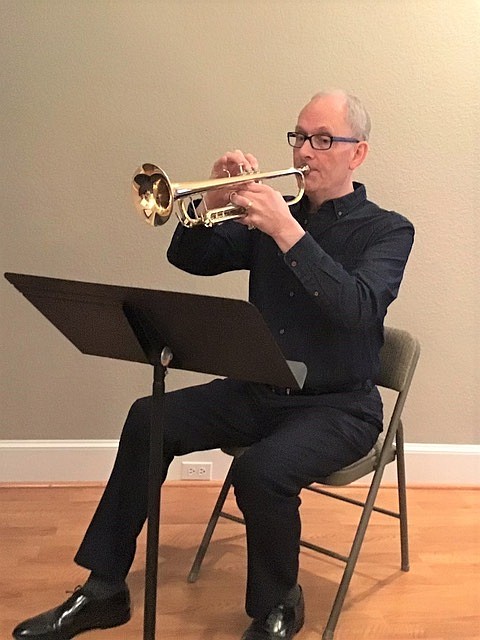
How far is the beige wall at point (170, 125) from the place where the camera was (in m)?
2.67

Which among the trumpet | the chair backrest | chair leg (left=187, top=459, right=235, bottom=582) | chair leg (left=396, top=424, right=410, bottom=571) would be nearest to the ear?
the trumpet

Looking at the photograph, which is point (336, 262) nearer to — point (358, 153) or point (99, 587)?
point (358, 153)

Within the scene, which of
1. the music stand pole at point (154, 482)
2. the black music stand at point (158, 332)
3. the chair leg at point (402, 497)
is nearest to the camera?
the black music stand at point (158, 332)

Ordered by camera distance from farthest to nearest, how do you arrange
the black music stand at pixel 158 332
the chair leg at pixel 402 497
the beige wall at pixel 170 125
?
1. the beige wall at pixel 170 125
2. the chair leg at pixel 402 497
3. the black music stand at pixel 158 332

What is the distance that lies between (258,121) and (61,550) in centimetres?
155

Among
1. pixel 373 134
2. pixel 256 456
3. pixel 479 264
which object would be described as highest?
pixel 373 134

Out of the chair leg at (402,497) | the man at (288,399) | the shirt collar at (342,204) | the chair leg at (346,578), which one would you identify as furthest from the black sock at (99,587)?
the shirt collar at (342,204)

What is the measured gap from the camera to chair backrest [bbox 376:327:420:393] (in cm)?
210

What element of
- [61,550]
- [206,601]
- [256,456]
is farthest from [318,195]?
[61,550]

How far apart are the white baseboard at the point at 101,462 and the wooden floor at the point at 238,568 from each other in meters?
0.05

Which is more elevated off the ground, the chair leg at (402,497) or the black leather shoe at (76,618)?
the chair leg at (402,497)

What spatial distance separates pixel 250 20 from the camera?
2678 millimetres

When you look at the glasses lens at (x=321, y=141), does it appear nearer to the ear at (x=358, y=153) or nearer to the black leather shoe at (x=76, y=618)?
the ear at (x=358, y=153)

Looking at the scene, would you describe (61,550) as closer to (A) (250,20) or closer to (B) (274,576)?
(B) (274,576)
